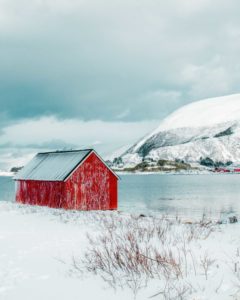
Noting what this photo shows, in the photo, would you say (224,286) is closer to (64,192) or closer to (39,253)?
(39,253)

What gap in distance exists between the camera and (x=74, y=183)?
32.6 m

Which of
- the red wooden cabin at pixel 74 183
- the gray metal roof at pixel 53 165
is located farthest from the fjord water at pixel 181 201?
the gray metal roof at pixel 53 165

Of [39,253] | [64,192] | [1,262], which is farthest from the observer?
[64,192]

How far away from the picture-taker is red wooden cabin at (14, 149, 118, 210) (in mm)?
32375

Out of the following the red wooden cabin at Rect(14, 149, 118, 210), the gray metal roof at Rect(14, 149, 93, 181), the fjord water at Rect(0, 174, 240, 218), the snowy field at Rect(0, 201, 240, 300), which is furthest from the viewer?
the fjord water at Rect(0, 174, 240, 218)

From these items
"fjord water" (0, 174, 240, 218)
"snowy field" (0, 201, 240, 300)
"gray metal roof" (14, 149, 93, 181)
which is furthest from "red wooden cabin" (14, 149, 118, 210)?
"snowy field" (0, 201, 240, 300)

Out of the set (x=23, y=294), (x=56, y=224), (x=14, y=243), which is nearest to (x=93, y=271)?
(x=23, y=294)

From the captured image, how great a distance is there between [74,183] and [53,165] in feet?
13.7

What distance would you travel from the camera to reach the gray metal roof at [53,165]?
3312cm

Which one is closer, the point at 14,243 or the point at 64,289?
the point at 64,289

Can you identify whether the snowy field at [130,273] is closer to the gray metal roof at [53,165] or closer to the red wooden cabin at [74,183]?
the red wooden cabin at [74,183]

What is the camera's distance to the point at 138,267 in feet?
24.7

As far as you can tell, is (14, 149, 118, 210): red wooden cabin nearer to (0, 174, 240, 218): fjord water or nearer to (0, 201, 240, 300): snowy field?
(0, 174, 240, 218): fjord water

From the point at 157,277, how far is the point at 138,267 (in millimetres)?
525
